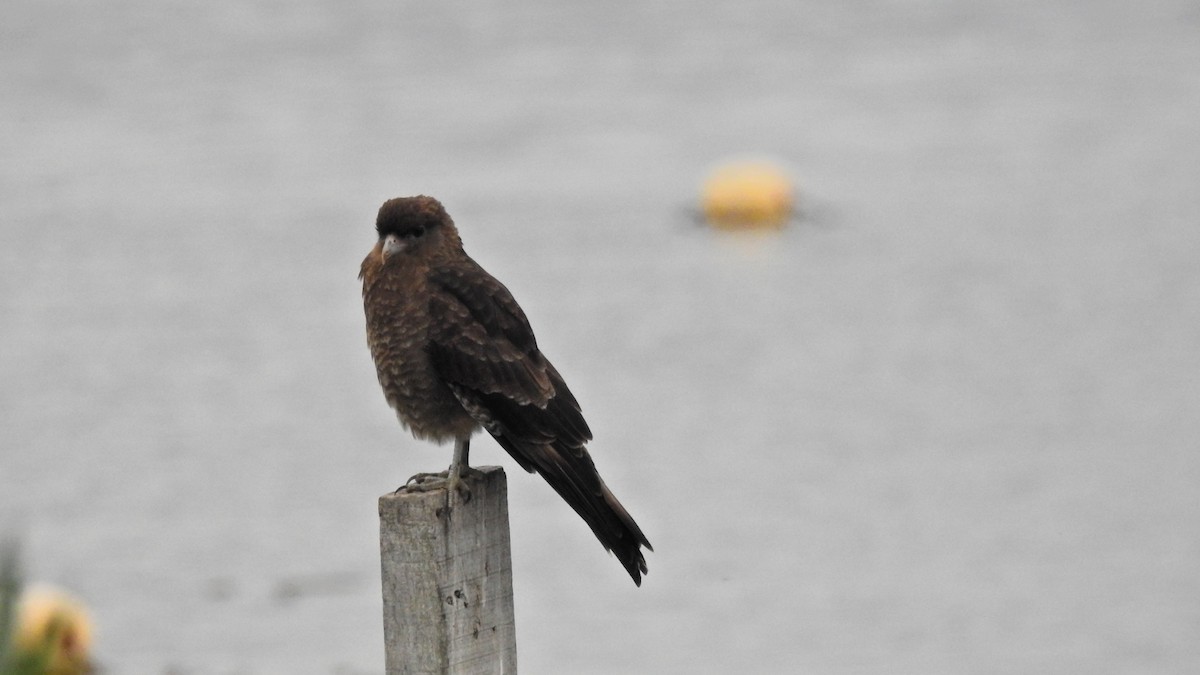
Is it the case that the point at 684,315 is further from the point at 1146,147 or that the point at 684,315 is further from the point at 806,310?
the point at 1146,147

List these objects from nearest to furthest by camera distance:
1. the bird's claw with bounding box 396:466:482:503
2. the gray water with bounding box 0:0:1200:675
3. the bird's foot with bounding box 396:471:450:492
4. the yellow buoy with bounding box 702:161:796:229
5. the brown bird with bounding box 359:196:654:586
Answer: the bird's claw with bounding box 396:466:482:503 < the bird's foot with bounding box 396:471:450:492 < the brown bird with bounding box 359:196:654:586 < the gray water with bounding box 0:0:1200:675 < the yellow buoy with bounding box 702:161:796:229

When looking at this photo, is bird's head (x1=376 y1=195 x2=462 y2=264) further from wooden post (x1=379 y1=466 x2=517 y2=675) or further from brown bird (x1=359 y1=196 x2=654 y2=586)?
wooden post (x1=379 y1=466 x2=517 y2=675)

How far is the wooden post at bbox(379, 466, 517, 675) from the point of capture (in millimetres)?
4293

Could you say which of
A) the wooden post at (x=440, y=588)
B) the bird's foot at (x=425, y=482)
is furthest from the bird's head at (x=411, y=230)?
the wooden post at (x=440, y=588)

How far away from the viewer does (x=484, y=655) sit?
14.3 feet

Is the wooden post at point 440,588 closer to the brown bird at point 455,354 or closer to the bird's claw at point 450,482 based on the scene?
the bird's claw at point 450,482

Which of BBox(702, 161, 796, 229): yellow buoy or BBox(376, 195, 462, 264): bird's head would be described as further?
BBox(702, 161, 796, 229): yellow buoy

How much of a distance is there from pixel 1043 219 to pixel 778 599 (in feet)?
45.9

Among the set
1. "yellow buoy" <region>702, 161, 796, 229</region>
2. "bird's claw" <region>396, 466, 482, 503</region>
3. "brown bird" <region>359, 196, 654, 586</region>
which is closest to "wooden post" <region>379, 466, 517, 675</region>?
"bird's claw" <region>396, 466, 482, 503</region>

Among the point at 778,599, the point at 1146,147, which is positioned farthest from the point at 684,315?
the point at 1146,147

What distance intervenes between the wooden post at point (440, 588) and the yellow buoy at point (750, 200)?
2040 centimetres

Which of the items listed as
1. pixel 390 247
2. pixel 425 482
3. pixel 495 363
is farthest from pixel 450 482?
pixel 390 247

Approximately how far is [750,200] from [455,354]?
65.4 feet

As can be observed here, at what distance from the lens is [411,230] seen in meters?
5.38
